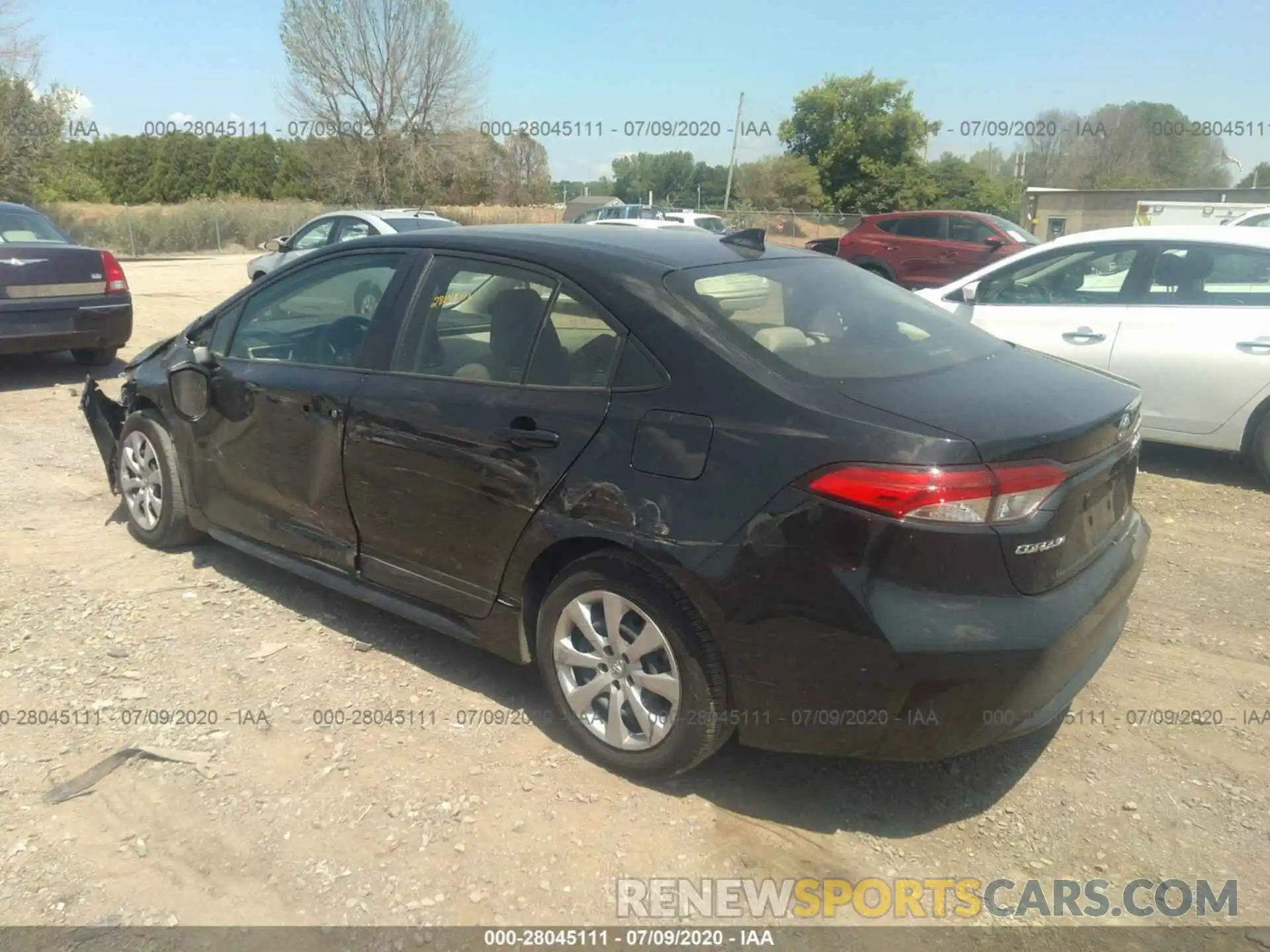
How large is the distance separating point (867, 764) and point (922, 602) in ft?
3.22

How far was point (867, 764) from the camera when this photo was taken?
3.28 m

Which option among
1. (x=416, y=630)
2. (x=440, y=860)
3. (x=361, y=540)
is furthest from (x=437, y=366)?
(x=440, y=860)

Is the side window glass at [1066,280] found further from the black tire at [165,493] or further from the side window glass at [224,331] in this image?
the black tire at [165,493]

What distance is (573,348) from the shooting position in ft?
10.5

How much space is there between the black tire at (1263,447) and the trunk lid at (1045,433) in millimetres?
3327

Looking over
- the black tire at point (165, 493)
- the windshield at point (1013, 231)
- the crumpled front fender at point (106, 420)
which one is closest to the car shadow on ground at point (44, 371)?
the crumpled front fender at point (106, 420)

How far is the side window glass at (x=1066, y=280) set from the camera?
6480 mm

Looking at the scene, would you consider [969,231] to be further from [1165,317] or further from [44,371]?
[44,371]

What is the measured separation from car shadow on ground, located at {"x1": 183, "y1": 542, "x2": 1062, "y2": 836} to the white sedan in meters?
3.54

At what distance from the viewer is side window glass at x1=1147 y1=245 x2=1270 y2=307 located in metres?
5.95

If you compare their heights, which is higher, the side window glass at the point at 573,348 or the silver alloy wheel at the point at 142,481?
the side window glass at the point at 573,348

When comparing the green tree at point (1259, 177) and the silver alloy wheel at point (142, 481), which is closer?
the silver alloy wheel at point (142, 481)

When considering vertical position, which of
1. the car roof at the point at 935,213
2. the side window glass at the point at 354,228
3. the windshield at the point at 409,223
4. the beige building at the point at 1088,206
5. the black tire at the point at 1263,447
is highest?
the beige building at the point at 1088,206

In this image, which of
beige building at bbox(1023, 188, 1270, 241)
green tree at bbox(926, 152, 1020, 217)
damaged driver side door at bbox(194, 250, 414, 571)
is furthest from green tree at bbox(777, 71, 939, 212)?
damaged driver side door at bbox(194, 250, 414, 571)
